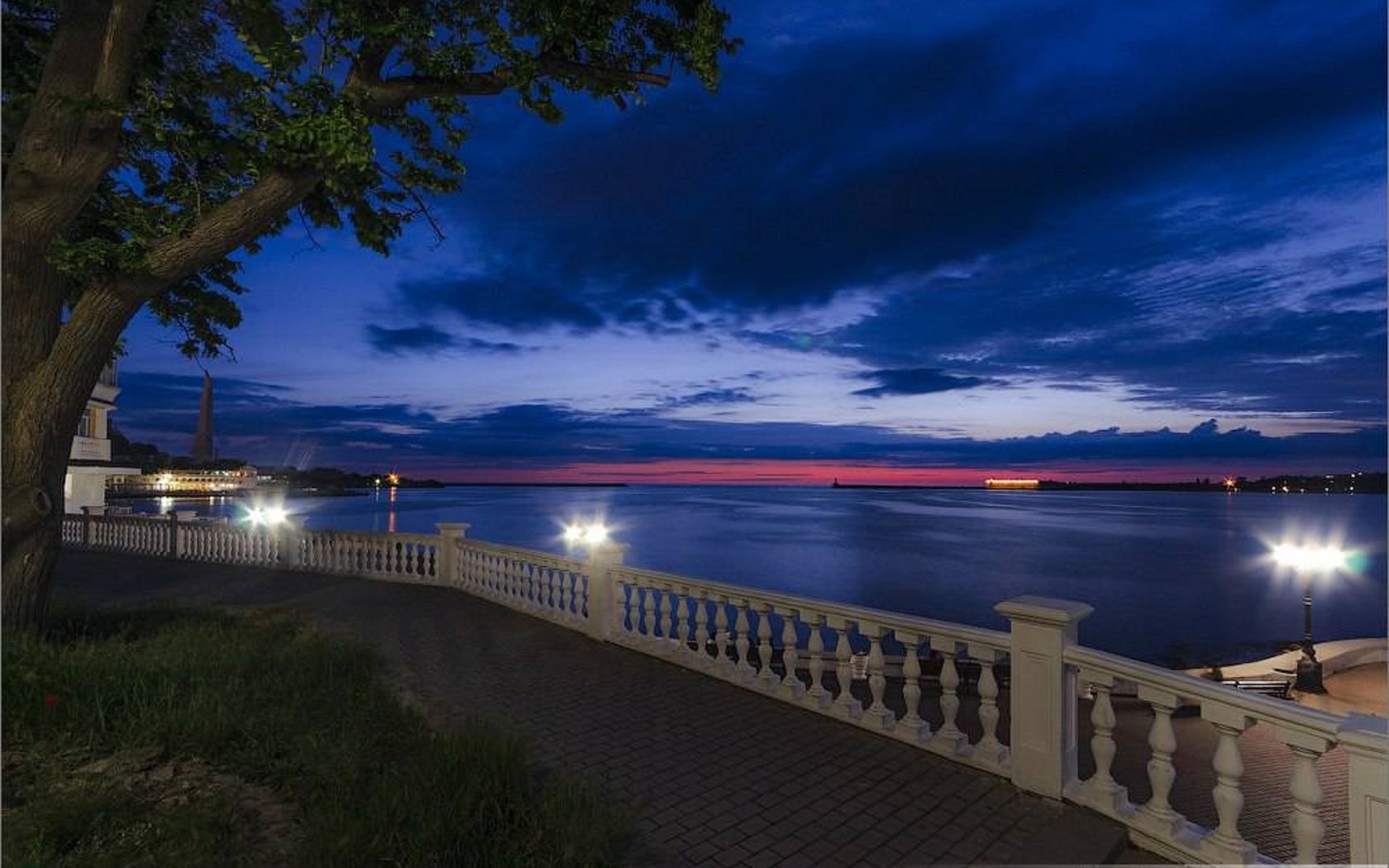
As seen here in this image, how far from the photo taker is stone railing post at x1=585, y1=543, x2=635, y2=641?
8.77 metres

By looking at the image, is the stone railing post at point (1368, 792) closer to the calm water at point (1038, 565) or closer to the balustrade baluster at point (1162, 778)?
the balustrade baluster at point (1162, 778)

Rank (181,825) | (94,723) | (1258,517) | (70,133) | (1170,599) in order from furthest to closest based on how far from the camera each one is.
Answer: (1258,517) → (1170,599) → (70,133) → (94,723) → (181,825)

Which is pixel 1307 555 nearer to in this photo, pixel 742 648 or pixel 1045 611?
pixel 1045 611

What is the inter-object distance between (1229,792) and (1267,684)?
64.7 feet

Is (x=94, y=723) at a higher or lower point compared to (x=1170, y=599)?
higher

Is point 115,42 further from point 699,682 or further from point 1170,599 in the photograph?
point 1170,599

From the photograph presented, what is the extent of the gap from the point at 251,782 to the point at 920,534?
279 ft

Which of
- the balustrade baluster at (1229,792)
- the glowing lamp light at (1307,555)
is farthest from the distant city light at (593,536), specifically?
the glowing lamp light at (1307,555)

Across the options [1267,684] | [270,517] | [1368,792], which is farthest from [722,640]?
[1267,684]

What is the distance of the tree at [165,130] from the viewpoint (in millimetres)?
6410

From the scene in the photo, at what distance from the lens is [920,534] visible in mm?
82062

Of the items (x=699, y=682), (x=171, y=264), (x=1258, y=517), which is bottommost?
(x=1258, y=517)

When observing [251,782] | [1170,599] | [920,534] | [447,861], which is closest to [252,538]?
[251,782]

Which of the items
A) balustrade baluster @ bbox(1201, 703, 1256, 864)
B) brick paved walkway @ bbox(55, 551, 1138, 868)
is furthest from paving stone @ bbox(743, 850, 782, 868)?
balustrade baluster @ bbox(1201, 703, 1256, 864)
